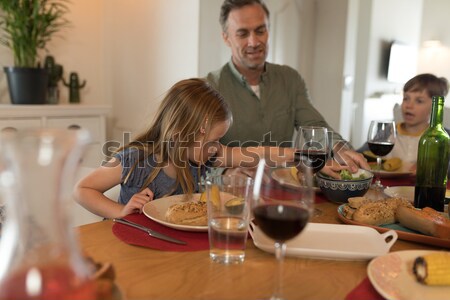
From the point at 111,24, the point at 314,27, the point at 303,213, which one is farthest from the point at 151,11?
the point at 303,213

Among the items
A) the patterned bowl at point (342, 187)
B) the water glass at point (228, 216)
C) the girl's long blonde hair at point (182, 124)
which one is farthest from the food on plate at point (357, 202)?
the girl's long blonde hair at point (182, 124)

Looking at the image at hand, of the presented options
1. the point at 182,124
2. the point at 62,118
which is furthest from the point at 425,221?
the point at 62,118

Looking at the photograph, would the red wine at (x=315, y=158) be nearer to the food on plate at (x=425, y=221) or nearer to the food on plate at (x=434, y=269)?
the food on plate at (x=425, y=221)

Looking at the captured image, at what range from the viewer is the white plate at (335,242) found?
76 cm

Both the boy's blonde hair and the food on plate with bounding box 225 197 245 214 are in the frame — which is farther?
the boy's blonde hair

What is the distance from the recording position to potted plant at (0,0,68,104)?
250cm

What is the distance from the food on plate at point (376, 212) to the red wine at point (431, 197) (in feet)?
0.42

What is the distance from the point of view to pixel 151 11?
A: 2.78 m

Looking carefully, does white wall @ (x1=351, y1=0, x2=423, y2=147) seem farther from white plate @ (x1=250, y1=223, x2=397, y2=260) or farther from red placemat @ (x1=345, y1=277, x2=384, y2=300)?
red placemat @ (x1=345, y1=277, x2=384, y2=300)

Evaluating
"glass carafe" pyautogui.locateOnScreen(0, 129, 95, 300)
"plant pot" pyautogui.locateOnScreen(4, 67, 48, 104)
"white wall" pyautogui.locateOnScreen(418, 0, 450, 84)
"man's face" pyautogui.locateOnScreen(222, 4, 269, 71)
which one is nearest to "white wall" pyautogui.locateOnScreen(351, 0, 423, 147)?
"white wall" pyautogui.locateOnScreen(418, 0, 450, 84)

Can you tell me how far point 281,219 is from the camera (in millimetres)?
584

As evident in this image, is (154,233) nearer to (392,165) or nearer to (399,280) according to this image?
(399,280)

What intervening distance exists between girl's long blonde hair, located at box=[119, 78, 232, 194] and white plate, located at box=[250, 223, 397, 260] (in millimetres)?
505

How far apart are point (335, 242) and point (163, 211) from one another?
428 millimetres
